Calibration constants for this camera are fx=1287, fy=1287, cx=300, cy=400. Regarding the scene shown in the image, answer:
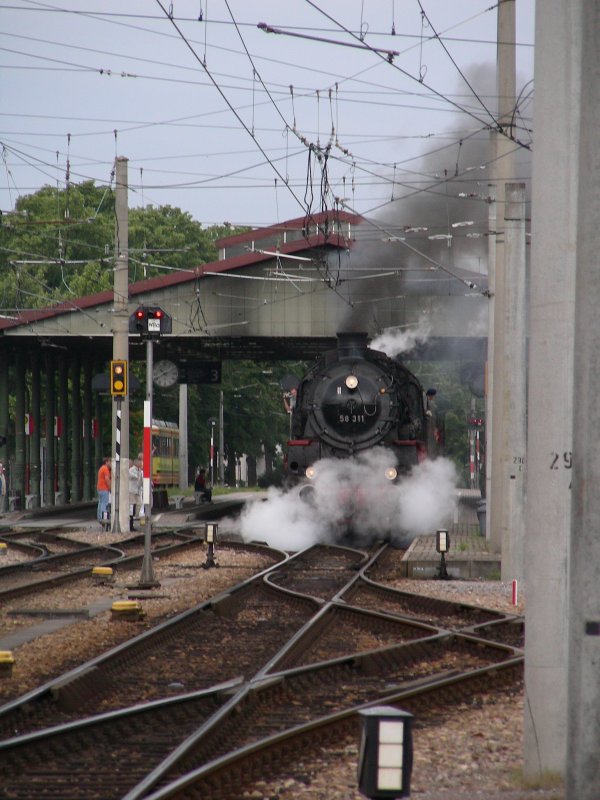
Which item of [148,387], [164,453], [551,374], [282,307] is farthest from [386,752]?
[164,453]

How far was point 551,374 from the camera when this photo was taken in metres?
7.14

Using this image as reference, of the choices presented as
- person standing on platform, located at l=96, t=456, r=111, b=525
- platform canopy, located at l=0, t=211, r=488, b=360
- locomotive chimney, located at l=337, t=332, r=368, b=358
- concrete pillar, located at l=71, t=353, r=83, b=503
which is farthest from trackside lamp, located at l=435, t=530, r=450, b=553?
concrete pillar, located at l=71, t=353, r=83, b=503

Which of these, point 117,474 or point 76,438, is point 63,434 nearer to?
point 76,438

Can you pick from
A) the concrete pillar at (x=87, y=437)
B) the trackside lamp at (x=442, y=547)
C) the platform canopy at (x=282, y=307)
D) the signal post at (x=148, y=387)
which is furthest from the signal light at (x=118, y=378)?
the concrete pillar at (x=87, y=437)

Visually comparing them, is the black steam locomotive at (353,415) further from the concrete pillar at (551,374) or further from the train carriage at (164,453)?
the train carriage at (164,453)

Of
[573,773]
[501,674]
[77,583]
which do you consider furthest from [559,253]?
[77,583]

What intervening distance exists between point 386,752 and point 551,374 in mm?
2932

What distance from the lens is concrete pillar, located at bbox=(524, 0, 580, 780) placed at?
6941 mm

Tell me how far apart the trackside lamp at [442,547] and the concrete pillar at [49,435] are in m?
27.7

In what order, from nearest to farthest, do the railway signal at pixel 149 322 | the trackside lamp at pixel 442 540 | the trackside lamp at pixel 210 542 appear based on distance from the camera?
1. the railway signal at pixel 149 322
2. the trackside lamp at pixel 442 540
3. the trackside lamp at pixel 210 542

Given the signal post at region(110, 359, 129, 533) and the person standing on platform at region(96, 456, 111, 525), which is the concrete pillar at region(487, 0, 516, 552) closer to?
the signal post at region(110, 359, 129, 533)

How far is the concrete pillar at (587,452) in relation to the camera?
5359mm

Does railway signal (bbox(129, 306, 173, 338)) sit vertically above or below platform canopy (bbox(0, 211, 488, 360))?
below

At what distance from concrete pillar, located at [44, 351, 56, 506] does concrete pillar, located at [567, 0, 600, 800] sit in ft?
134
